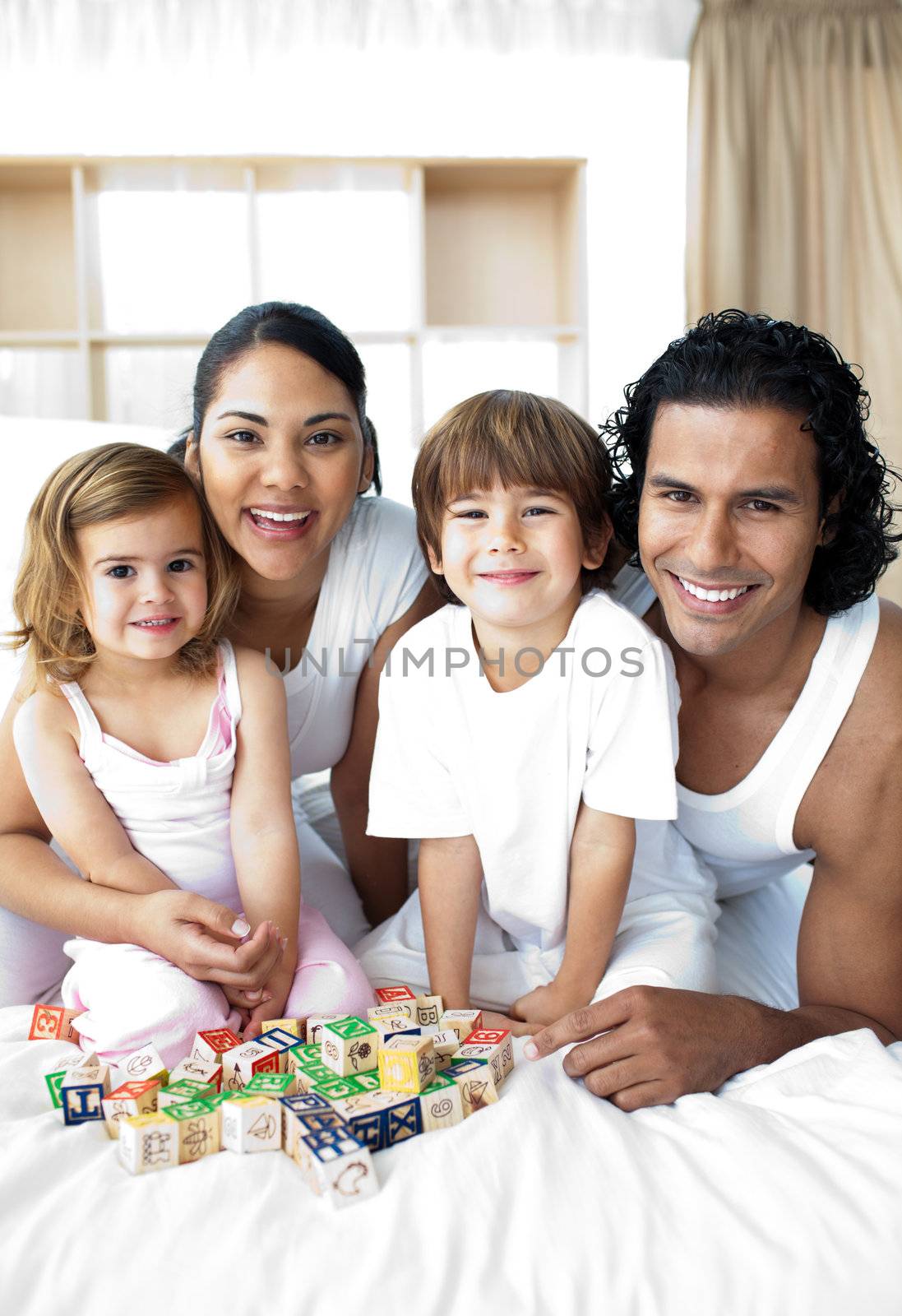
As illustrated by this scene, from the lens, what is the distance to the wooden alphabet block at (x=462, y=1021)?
49.3 inches

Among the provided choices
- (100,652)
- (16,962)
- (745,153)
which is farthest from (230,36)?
(16,962)

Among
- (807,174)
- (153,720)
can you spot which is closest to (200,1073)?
(153,720)

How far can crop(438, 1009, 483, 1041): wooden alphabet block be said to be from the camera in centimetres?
125

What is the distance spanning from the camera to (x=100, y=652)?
147cm

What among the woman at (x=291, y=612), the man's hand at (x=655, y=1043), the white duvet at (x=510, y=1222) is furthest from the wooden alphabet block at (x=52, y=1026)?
the man's hand at (x=655, y=1043)

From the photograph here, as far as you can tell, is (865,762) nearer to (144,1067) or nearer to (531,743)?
(531,743)

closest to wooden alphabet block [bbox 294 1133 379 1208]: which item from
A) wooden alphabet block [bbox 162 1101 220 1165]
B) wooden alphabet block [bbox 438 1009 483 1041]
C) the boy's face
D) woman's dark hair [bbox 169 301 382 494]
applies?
wooden alphabet block [bbox 162 1101 220 1165]

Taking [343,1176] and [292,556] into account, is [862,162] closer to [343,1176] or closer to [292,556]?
[292,556]

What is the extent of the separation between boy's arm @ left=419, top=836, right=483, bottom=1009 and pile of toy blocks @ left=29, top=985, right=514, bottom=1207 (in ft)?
0.54

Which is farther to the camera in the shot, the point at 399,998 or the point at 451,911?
the point at 451,911

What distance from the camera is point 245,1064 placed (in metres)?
1.12

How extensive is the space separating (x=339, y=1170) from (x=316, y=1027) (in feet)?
1.00

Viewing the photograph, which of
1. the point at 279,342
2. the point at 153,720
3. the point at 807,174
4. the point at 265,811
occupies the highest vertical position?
the point at 807,174

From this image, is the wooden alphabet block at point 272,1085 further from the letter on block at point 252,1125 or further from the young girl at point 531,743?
the young girl at point 531,743
